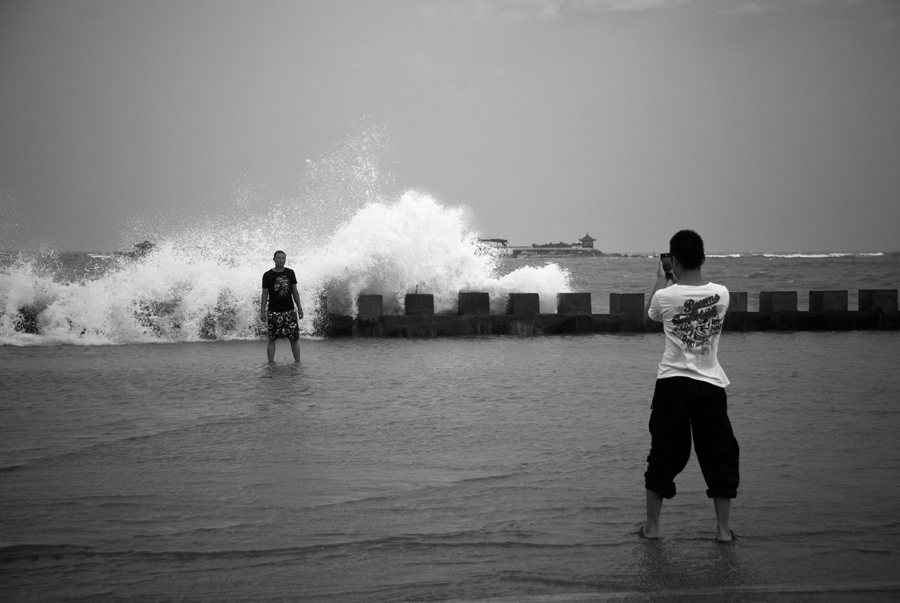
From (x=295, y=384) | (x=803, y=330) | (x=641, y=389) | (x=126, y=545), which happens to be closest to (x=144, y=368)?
(x=295, y=384)

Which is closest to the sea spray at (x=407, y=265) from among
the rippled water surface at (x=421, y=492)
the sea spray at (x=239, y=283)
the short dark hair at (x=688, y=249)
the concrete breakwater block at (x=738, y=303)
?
the sea spray at (x=239, y=283)

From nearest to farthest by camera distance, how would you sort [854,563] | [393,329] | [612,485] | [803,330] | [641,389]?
[854,563], [612,485], [641,389], [393,329], [803,330]

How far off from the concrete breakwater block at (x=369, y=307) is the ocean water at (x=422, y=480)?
2.89 m

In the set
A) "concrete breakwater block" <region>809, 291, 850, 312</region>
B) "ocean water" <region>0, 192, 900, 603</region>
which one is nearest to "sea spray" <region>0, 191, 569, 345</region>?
"ocean water" <region>0, 192, 900, 603</region>

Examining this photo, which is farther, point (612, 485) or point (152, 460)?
point (152, 460)

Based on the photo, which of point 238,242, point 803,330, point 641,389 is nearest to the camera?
point 641,389

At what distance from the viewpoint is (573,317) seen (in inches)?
588

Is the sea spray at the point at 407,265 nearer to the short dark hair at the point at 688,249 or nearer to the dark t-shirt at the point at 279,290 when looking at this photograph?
the dark t-shirt at the point at 279,290

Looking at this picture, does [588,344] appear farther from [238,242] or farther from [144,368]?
[238,242]

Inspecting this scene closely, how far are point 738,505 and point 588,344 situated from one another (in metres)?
8.54

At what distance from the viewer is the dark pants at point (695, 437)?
151 inches

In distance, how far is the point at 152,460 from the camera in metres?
5.36

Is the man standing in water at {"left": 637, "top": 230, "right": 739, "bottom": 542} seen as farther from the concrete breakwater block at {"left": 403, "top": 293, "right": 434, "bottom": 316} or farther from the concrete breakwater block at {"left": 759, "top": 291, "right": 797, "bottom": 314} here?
the concrete breakwater block at {"left": 759, "top": 291, "right": 797, "bottom": 314}

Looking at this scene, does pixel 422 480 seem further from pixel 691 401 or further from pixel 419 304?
pixel 419 304
